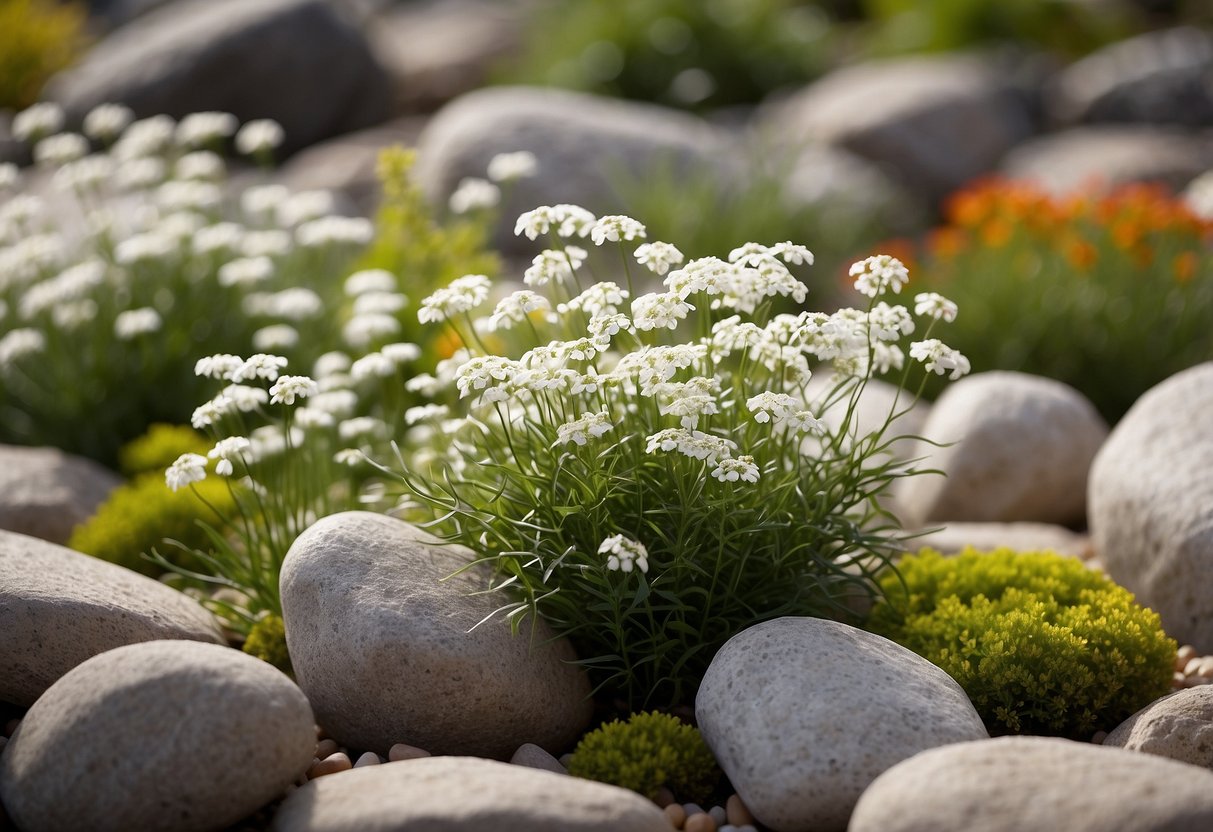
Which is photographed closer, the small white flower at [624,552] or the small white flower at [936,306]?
the small white flower at [624,552]

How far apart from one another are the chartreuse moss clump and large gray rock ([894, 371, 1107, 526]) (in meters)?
1.11

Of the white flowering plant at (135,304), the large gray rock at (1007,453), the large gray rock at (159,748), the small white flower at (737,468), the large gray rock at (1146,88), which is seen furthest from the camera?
the large gray rock at (1146,88)

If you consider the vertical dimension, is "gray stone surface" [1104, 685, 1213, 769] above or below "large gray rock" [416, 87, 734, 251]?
below

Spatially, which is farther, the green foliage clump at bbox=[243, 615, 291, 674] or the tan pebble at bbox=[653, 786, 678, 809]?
the green foliage clump at bbox=[243, 615, 291, 674]

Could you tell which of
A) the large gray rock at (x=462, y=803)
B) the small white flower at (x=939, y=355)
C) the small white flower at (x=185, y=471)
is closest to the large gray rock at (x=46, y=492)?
the small white flower at (x=185, y=471)

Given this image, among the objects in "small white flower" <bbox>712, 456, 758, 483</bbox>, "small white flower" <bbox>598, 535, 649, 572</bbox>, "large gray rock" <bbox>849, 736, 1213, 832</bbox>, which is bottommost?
"large gray rock" <bbox>849, 736, 1213, 832</bbox>

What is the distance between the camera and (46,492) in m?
5.14

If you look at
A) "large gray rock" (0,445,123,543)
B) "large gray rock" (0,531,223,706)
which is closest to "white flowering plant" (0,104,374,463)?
"large gray rock" (0,445,123,543)

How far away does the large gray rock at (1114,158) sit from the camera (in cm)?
985

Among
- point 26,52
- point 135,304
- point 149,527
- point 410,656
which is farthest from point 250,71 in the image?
point 410,656

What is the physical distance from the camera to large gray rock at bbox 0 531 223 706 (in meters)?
3.62

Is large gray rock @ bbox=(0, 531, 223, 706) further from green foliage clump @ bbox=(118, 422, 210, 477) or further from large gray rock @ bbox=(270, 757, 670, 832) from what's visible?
green foliage clump @ bbox=(118, 422, 210, 477)

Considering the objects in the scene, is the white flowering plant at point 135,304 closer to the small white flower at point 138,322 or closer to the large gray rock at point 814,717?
the small white flower at point 138,322

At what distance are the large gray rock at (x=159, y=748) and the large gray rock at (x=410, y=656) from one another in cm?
36
